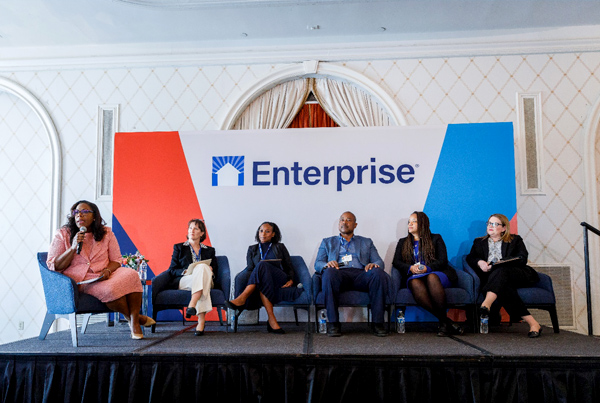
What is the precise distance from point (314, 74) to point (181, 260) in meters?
2.79

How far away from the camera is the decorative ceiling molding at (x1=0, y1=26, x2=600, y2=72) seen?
5.96 meters

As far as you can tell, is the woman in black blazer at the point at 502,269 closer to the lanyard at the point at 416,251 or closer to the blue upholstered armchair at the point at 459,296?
the blue upholstered armchair at the point at 459,296

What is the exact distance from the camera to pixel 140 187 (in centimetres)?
563

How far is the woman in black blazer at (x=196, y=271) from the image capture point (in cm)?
445

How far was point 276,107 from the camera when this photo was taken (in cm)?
626

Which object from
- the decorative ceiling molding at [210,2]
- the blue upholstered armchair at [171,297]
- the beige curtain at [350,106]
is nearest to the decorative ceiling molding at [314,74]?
the beige curtain at [350,106]

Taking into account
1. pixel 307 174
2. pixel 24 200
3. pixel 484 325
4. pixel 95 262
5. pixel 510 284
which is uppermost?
pixel 307 174

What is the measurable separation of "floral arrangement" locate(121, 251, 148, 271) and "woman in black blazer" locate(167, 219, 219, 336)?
42 centimetres

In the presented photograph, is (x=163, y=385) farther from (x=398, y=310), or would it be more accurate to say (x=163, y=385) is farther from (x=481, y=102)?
(x=481, y=102)

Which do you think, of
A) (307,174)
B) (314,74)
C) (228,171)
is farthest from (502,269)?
(314,74)

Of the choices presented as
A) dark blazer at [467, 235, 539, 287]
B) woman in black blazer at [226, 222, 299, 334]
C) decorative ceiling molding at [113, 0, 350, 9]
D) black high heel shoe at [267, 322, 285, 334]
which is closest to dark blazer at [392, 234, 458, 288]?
dark blazer at [467, 235, 539, 287]

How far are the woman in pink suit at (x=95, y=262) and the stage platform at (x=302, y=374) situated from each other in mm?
554

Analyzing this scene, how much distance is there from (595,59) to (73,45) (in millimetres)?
6267

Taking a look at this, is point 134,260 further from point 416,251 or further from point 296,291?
point 416,251
